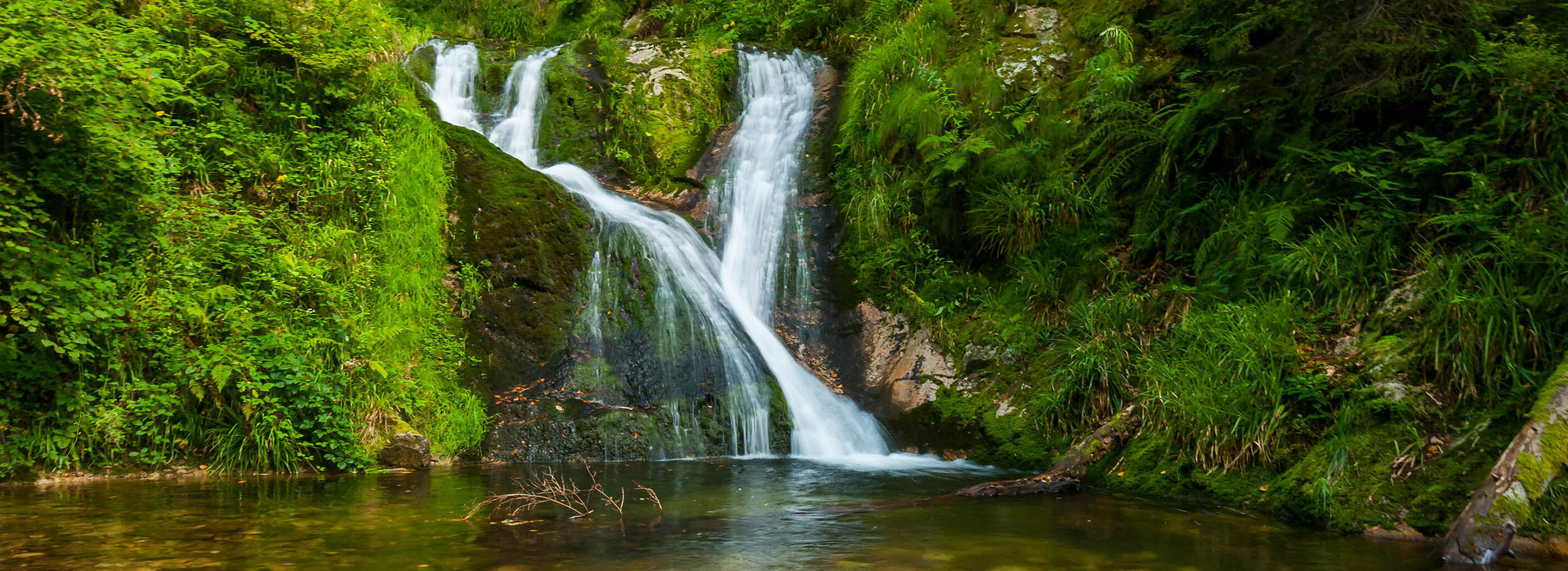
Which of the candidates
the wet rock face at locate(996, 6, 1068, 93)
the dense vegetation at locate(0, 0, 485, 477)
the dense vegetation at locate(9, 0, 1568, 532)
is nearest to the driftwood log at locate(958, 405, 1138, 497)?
the dense vegetation at locate(9, 0, 1568, 532)

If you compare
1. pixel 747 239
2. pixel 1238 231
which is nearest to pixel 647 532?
pixel 1238 231

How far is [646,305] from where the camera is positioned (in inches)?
342

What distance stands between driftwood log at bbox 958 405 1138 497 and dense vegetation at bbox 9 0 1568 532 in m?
0.15

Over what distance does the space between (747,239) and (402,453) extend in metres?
4.81

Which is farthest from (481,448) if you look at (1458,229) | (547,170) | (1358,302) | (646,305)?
(1458,229)

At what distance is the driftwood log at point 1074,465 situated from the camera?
18.1 feet

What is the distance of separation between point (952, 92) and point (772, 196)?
8.54 ft

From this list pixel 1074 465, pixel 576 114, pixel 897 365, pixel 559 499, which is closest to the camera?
pixel 559 499

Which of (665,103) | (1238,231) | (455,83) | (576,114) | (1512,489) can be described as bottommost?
(1512,489)

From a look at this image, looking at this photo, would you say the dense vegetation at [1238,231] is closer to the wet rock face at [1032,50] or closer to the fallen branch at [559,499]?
the wet rock face at [1032,50]

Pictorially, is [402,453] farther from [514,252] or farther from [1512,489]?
[1512,489]

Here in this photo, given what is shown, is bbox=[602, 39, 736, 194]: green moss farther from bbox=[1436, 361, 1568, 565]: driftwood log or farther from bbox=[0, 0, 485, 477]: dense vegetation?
bbox=[1436, 361, 1568, 565]: driftwood log

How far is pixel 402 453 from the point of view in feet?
21.6

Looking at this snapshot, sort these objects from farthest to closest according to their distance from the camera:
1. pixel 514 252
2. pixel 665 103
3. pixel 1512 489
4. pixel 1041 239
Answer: pixel 665 103
pixel 514 252
pixel 1041 239
pixel 1512 489
